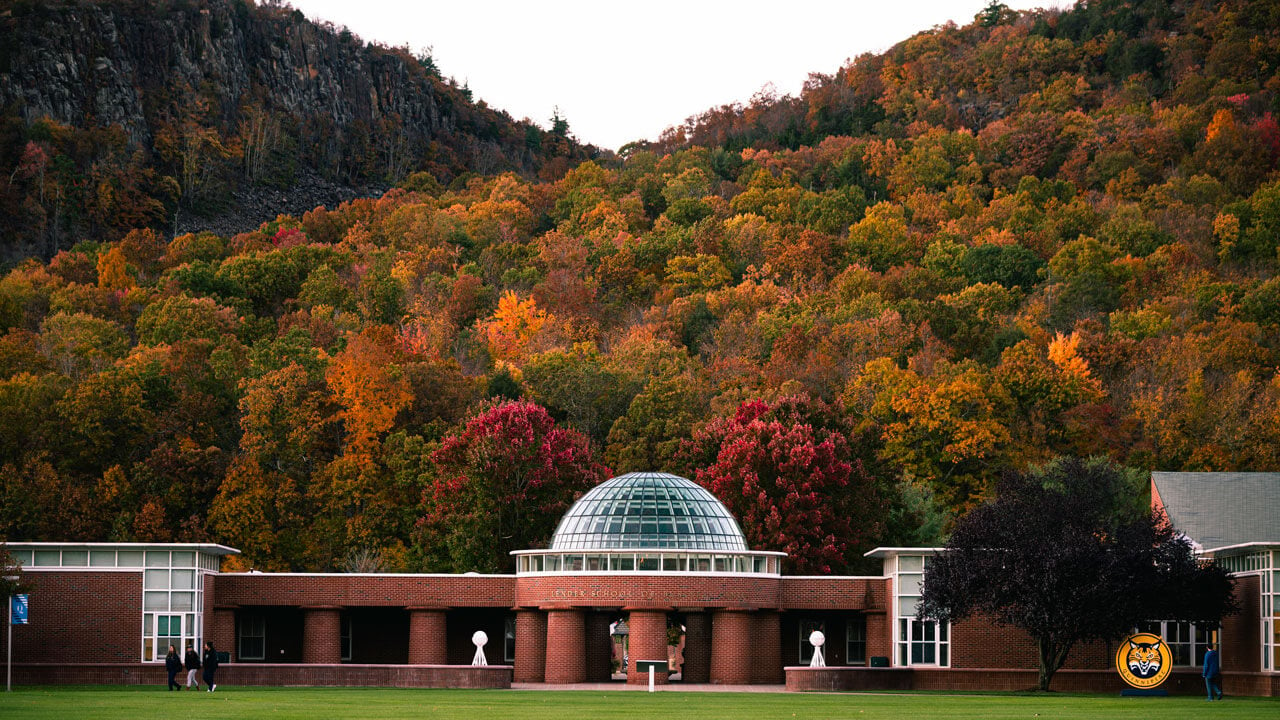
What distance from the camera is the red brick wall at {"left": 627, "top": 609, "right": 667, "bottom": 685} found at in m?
61.8

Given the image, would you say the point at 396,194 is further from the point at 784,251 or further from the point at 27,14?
the point at 784,251

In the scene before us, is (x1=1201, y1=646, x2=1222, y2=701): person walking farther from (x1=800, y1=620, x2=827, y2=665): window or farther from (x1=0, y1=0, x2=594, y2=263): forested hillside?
(x1=0, y1=0, x2=594, y2=263): forested hillside

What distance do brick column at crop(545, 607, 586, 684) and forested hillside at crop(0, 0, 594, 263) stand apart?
110 meters

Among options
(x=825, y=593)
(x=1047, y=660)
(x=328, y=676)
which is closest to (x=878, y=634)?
(x=825, y=593)

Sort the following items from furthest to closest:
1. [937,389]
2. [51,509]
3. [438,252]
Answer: [438,252]
[937,389]
[51,509]

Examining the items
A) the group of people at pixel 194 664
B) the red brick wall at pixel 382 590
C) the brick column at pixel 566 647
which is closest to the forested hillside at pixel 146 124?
the red brick wall at pixel 382 590

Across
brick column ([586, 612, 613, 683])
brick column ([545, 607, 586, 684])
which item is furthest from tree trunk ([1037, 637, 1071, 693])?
brick column ([586, 612, 613, 683])

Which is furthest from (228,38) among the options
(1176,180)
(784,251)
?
(1176,180)

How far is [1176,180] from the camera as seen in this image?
15000 cm

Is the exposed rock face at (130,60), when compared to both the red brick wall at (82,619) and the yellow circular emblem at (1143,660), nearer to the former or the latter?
the red brick wall at (82,619)

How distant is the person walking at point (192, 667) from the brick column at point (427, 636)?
459 inches

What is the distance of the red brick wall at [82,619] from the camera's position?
59.6 meters

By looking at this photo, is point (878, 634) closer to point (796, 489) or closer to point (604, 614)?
point (604, 614)

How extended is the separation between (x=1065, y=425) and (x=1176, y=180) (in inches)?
2493
